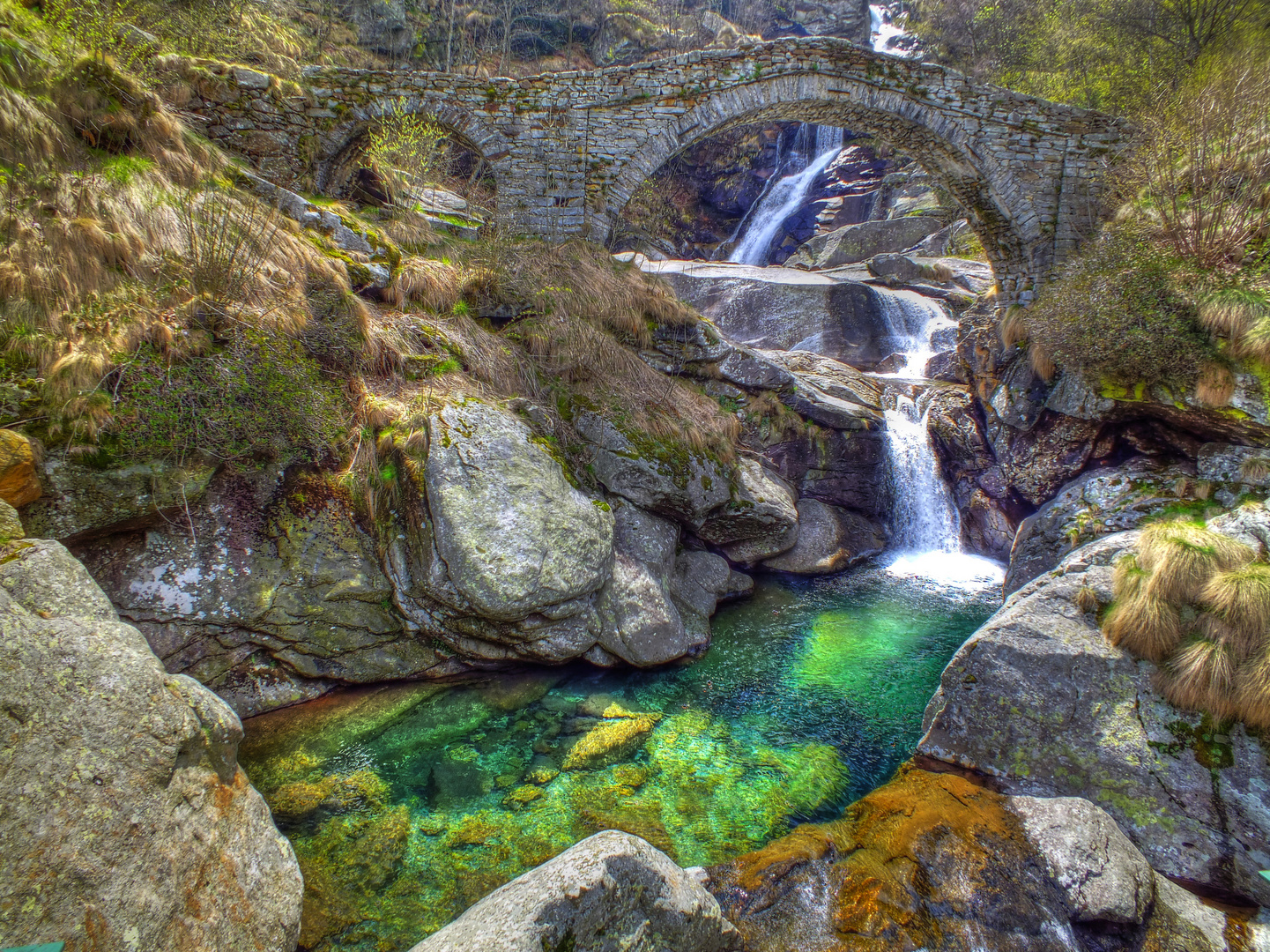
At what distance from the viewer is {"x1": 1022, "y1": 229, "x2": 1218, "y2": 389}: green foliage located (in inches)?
241

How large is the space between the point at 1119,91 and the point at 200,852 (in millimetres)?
18201

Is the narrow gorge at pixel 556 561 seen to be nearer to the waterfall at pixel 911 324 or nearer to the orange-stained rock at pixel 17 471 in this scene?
the orange-stained rock at pixel 17 471

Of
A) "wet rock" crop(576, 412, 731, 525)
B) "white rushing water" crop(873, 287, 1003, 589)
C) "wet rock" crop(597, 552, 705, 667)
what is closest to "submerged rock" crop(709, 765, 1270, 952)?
"wet rock" crop(597, 552, 705, 667)

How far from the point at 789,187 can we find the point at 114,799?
2314 centimetres

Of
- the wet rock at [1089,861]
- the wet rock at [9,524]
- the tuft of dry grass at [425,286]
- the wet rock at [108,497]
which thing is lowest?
the wet rock at [1089,861]

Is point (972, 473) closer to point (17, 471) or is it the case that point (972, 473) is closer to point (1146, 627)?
point (1146, 627)

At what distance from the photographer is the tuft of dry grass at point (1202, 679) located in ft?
11.3

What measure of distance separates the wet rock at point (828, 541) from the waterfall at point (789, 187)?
44.8 feet

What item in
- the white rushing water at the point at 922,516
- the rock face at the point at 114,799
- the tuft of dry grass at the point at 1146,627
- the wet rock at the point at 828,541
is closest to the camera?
the rock face at the point at 114,799

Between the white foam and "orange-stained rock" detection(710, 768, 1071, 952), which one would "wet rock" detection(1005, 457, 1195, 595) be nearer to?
the white foam

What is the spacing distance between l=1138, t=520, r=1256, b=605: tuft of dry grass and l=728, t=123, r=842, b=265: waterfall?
57.3 feet

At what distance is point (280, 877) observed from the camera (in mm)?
2533

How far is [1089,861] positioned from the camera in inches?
108

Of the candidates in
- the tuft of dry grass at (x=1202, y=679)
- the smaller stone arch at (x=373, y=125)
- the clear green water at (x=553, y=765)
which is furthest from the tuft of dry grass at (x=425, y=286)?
the tuft of dry grass at (x=1202, y=679)
